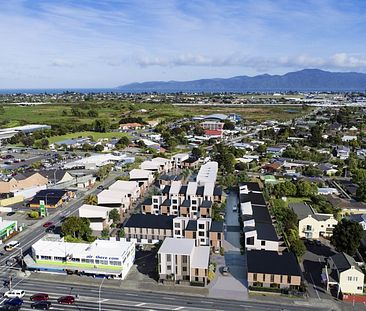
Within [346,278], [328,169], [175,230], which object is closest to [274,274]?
[346,278]

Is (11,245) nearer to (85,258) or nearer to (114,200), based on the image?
(85,258)

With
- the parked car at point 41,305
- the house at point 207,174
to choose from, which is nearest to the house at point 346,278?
the parked car at point 41,305

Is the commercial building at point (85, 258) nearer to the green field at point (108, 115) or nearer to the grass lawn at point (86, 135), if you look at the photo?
the grass lawn at point (86, 135)

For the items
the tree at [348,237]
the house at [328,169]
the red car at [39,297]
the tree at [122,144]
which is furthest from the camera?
the tree at [122,144]

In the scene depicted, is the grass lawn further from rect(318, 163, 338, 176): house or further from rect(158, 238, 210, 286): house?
rect(158, 238, 210, 286): house

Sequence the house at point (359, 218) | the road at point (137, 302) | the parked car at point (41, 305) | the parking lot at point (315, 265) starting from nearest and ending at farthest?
1. the parked car at point (41, 305)
2. the road at point (137, 302)
3. the parking lot at point (315, 265)
4. the house at point (359, 218)

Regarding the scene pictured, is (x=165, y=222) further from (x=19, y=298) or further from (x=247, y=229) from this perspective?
(x=19, y=298)
